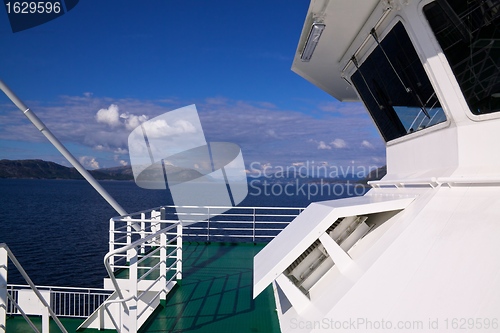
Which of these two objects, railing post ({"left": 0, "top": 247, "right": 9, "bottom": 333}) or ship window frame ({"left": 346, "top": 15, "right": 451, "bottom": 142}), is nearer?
railing post ({"left": 0, "top": 247, "right": 9, "bottom": 333})

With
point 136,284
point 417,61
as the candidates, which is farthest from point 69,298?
point 417,61

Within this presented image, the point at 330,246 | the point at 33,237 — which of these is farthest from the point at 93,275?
the point at 330,246

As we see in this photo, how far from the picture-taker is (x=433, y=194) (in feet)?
7.31

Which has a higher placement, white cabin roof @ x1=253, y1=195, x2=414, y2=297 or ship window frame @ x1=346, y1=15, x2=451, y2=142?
ship window frame @ x1=346, y1=15, x2=451, y2=142

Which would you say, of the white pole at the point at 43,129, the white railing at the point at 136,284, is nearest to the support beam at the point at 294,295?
the white railing at the point at 136,284

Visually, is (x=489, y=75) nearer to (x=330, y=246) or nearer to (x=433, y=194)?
(x=433, y=194)

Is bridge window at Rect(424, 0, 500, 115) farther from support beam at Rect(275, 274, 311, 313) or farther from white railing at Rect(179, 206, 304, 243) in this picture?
white railing at Rect(179, 206, 304, 243)

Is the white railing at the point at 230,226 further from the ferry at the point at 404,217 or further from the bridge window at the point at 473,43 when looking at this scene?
the bridge window at the point at 473,43

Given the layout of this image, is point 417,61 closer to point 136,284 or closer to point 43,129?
point 136,284

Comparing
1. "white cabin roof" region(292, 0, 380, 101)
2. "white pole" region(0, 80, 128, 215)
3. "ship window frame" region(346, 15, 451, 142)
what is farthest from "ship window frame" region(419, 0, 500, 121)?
"white pole" region(0, 80, 128, 215)

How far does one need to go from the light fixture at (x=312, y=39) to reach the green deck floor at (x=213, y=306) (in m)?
2.39

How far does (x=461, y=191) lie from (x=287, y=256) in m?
0.99

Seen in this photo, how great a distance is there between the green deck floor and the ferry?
0.08ft

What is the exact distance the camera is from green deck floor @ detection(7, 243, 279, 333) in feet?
11.1
